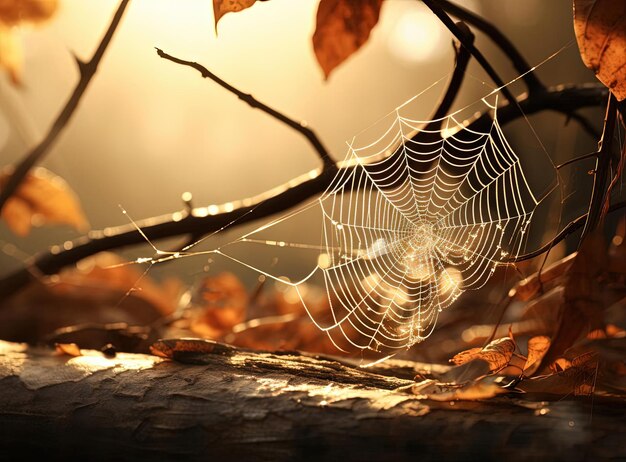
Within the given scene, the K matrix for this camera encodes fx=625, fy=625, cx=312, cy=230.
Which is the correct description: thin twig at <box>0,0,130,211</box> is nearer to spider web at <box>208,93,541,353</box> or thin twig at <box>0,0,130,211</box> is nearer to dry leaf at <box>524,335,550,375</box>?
spider web at <box>208,93,541,353</box>

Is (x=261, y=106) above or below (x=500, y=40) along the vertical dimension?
below

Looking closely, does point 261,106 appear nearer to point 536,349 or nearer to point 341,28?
point 341,28

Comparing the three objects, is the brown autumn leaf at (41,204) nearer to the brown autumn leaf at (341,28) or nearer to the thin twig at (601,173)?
the brown autumn leaf at (341,28)

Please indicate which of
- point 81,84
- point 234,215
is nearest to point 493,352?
point 234,215

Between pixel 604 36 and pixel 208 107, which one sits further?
pixel 208 107

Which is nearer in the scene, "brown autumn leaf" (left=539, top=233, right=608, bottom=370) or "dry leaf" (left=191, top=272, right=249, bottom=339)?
"brown autumn leaf" (left=539, top=233, right=608, bottom=370)

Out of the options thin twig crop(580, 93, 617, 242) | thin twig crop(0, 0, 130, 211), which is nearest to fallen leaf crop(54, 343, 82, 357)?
thin twig crop(0, 0, 130, 211)
